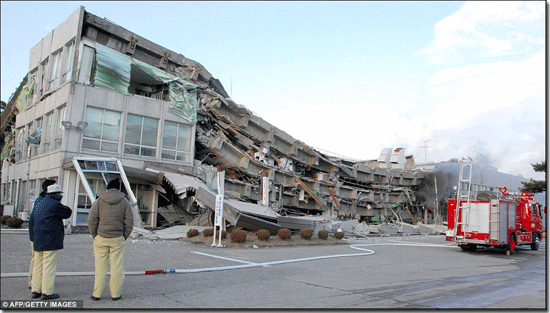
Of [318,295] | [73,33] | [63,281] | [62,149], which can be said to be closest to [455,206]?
[318,295]

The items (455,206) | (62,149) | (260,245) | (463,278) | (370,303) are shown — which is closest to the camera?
(370,303)

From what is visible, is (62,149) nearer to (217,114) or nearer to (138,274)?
(217,114)

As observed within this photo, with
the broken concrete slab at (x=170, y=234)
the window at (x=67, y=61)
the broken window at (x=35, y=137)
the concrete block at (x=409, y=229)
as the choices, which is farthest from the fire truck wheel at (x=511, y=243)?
the broken window at (x=35, y=137)

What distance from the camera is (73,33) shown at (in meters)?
23.3

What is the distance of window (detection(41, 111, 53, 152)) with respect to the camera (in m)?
24.3

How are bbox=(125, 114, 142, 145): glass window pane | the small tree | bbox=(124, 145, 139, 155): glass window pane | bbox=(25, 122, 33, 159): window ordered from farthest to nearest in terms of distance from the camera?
the small tree < bbox=(25, 122, 33, 159): window < bbox=(125, 114, 142, 145): glass window pane < bbox=(124, 145, 139, 155): glass window pane

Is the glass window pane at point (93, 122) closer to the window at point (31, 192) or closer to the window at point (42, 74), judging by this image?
the window at point (31, 192)

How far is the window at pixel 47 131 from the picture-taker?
24.3 m

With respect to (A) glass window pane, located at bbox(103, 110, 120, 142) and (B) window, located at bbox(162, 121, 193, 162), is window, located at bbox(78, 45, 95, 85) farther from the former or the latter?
(B) window, located at bbox(162, 121, 193, 162)

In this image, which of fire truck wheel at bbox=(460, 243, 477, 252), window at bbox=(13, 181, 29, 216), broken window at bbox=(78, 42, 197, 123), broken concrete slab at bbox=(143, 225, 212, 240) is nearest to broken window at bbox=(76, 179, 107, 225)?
broken concrete slab at bbox=(143, 225, 212, 240)

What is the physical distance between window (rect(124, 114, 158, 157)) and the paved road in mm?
9830

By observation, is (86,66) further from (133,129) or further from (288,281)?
(288,281)

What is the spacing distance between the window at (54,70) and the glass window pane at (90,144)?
4.80 metres

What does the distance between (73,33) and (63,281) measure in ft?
61.8
